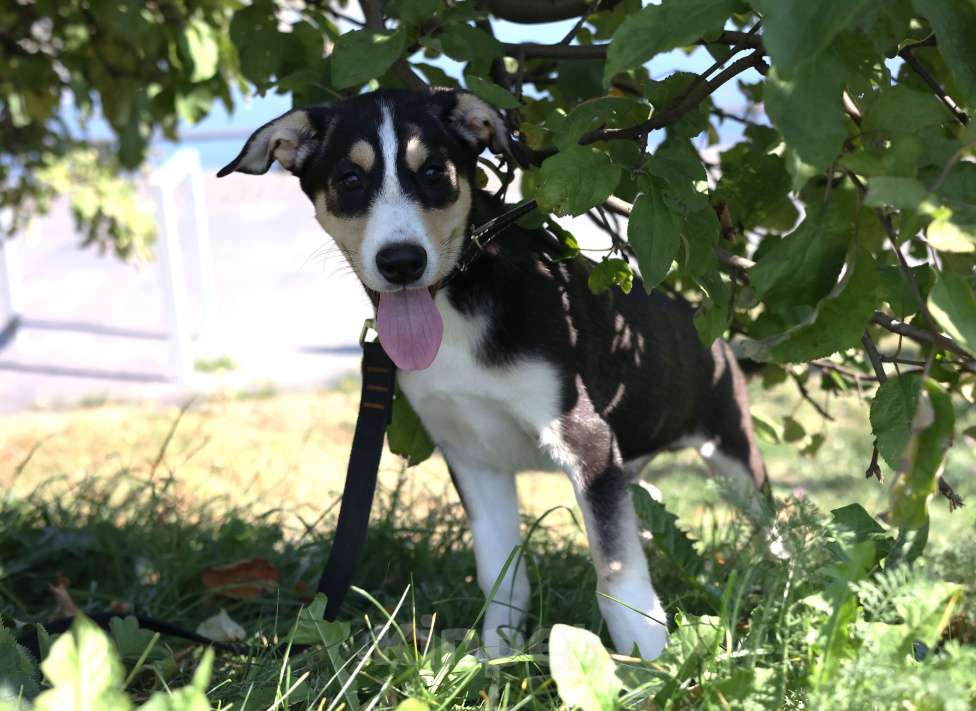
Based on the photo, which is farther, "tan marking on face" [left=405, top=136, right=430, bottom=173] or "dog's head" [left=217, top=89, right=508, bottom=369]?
"tan marking on face" [left=405, top=136, right=430, bottom=173]

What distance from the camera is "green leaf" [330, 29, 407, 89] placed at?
2352mm

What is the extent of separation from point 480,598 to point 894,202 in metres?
2.02

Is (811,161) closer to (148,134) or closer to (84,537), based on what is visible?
(84,537)

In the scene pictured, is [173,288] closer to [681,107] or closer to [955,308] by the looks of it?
[681,107]

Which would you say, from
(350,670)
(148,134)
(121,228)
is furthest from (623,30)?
(121,228)

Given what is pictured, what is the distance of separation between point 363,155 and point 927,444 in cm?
158

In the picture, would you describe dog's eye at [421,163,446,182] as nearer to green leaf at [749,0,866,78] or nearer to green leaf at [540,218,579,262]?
green leaf at [540,218,579,262]

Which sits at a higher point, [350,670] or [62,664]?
[62,664]

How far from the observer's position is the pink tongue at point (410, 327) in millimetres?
2707

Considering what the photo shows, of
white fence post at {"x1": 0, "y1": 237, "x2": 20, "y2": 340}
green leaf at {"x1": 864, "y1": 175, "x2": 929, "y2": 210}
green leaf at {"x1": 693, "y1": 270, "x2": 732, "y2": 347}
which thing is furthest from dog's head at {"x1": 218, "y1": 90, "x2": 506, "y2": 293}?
white fence post at {"x1": 0, "y1": 237, "x2": 20, "y2": 340}

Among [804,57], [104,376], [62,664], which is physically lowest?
[104,376]

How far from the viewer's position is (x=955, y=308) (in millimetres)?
1642

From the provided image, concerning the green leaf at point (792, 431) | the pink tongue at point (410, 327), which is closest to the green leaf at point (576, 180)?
the pink tongue at point (410, 327)

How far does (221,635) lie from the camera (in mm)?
3197
